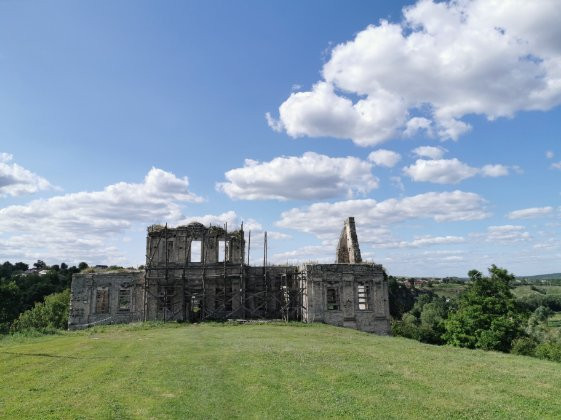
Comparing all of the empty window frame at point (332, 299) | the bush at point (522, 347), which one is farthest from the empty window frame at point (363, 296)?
the bush at point (522, 347)

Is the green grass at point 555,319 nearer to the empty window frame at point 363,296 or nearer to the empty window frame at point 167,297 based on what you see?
the empty window frame at point 363,296

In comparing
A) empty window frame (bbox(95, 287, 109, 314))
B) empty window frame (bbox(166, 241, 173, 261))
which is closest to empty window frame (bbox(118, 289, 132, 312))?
empty window frame (bbox(95, 287, 109, 314))

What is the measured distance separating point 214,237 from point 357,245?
41.0 ft

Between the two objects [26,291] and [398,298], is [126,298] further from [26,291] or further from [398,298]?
[398,298]

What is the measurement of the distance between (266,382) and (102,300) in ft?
86.9

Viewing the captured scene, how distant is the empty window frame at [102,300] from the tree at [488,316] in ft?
96.4

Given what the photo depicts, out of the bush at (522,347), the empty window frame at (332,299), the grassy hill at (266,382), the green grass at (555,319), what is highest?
the empty window frame at (332,299)

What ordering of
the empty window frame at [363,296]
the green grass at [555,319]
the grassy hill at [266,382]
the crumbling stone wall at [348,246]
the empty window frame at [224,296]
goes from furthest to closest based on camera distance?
the green grass at [555,319]
the crumbling stone wall at [348,246]
the empty window frame at [224,296]
the empty window frame at [363,296]
the grassy hill at [266,382]

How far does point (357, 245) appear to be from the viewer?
127 feet

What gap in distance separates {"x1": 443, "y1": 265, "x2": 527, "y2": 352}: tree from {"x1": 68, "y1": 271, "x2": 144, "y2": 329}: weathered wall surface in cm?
2693

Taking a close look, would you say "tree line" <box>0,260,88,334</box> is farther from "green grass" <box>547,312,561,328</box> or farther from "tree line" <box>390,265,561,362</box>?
"green grass" <box>547,312,561,328</box>

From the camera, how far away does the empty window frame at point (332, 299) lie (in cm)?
3462

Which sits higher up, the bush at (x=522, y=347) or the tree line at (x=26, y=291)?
the tree line at (x=26, y=291)

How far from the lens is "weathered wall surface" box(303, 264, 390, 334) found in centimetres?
3416
